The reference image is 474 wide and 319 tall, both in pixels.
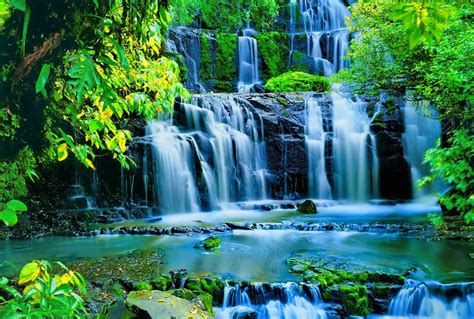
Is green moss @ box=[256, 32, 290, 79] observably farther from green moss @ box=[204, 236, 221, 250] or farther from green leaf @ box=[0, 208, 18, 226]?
green leaf @ box=[0, 208, 18, 226]

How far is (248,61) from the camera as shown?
23.2m

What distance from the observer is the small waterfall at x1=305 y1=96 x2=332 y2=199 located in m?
15.4

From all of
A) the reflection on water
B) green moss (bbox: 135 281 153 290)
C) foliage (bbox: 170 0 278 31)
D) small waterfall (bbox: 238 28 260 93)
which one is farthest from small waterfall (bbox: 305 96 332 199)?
foliage (bbox: 170 0 278 31)

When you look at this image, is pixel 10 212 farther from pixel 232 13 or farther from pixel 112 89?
pixel 232 13

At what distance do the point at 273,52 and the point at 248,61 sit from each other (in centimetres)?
152

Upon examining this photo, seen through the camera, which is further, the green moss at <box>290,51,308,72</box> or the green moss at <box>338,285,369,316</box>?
the green moss at <box>290,51,308,72</box>

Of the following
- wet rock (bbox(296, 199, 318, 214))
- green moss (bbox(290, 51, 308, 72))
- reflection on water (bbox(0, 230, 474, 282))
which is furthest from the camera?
green moss (bbox(290, 51, 308, 72))

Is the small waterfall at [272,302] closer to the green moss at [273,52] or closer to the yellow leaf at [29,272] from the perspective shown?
the yellow leaf at [29,272]

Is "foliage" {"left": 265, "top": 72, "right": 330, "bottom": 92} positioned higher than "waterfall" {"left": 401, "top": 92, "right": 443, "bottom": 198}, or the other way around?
"foliage" {"left": 265, "top": 72, "right": 330, "bottom": 92}

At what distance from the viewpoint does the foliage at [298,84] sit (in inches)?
747

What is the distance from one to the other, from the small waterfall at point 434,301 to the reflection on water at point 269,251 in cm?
29

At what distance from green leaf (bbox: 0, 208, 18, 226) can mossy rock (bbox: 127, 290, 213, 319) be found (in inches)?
139

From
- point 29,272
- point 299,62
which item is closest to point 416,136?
point 299,62

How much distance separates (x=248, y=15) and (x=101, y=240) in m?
18.2
